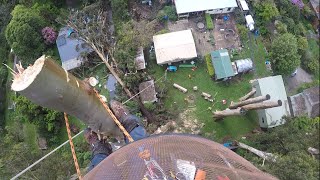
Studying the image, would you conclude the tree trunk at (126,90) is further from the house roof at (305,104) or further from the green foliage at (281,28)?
the green foliage at (281,28)

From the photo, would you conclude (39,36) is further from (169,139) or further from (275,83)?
(169,139)

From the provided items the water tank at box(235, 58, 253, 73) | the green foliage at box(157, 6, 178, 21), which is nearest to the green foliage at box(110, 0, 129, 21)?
the green foliage at box(157, 6, 178, 21)

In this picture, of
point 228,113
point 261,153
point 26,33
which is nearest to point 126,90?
point 228,113

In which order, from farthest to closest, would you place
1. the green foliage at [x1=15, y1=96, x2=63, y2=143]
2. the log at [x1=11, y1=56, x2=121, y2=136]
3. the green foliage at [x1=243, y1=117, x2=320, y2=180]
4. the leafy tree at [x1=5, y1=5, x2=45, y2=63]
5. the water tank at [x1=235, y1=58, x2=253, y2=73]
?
1. the leafy tree at [x1=5, y1=5, x2=45, y2=63]
2. the water tank at [x1=235, y1=58, x2=253, y2=73]
3. the green foliage at [x1=15, y1=96, x2=63, y2=143]
4. the green foliage at [x1=243, y1=117, x2=320, y2=180]
5. the log at [x1=11, y1=56, x2=121, y2=136]

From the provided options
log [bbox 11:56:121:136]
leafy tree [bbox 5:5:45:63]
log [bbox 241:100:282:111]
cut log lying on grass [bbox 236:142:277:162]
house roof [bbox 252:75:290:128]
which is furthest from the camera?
leafy tree [bbox 5:5:45:63]

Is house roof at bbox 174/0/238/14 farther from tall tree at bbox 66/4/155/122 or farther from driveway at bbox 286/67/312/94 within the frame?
driveway at bbox 286/67/312/94

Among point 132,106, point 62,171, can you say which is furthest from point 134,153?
point 132,106
